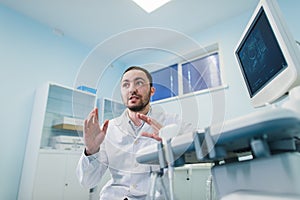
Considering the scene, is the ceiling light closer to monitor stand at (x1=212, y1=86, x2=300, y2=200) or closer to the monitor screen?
the monitor screen

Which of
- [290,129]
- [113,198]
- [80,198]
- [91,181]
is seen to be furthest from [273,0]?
[80,198]

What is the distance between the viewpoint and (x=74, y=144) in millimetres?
2066

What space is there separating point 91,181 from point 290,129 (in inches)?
34.2

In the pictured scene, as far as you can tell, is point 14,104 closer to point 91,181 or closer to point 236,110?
point 91,181

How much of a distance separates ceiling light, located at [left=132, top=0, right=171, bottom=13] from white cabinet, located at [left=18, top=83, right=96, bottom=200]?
3.90 feet

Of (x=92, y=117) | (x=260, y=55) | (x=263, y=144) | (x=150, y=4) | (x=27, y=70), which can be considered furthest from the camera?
(x=27, y=70)

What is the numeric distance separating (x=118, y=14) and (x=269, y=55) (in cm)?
192

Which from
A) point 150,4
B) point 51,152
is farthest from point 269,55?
point 51,152

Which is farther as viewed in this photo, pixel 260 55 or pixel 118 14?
pixel 118 14

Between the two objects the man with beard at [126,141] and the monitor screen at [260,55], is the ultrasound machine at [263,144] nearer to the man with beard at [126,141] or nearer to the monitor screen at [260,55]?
the monitor screen at [260,55]

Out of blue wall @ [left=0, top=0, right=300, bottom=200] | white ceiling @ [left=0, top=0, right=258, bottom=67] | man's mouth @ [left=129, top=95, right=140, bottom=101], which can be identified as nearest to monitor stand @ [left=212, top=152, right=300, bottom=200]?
man's mouth @ [left=129, top=95, right=140, bottom=101]

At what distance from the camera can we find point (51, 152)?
183 centimetres

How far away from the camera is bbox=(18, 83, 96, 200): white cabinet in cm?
Answer: 174

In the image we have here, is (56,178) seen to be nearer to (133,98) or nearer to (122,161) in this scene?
(122,161)
